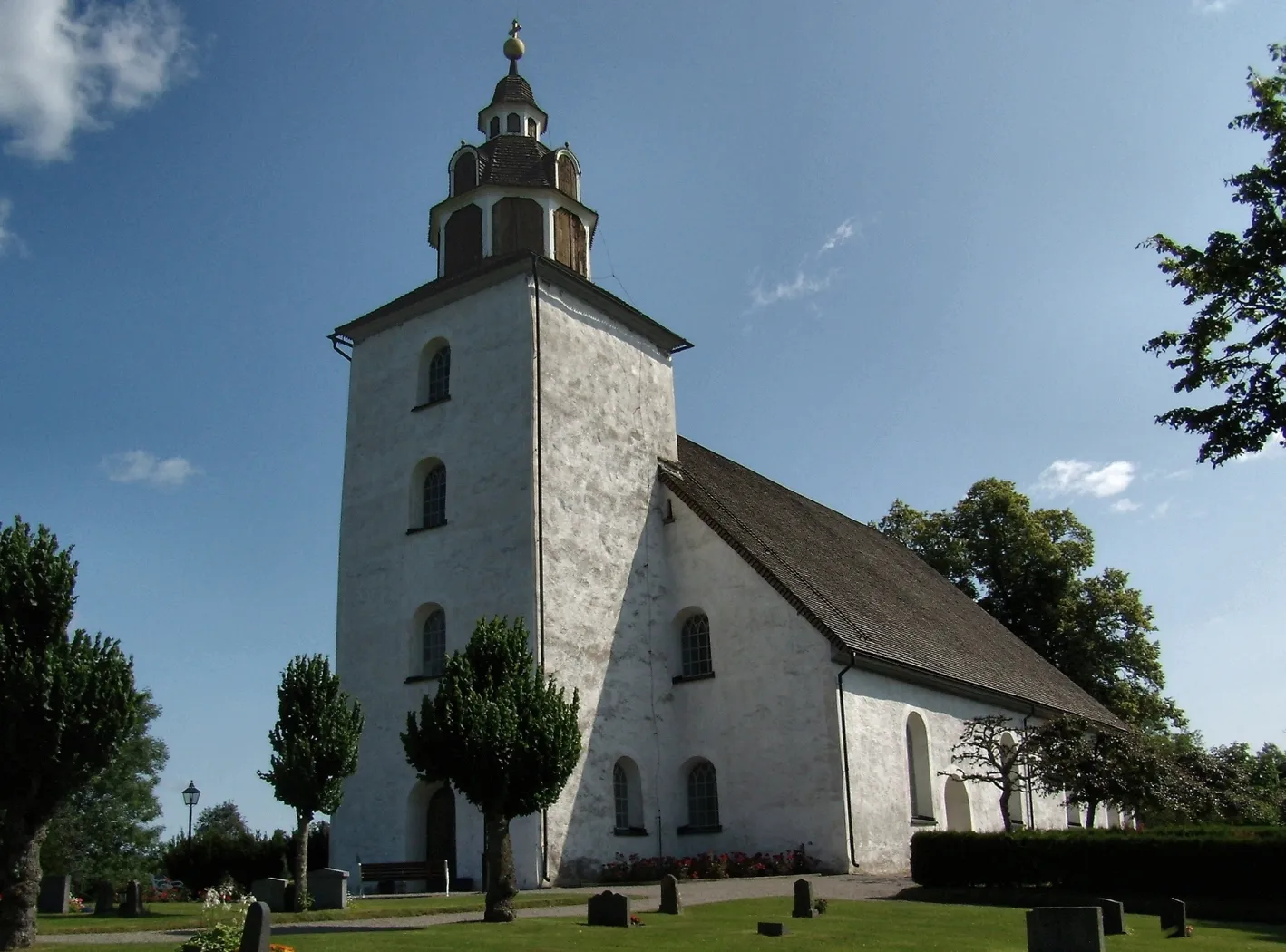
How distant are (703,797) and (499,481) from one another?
28.0 ft

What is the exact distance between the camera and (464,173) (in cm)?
3056

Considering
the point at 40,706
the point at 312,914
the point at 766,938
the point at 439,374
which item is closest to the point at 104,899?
the point at 312,914

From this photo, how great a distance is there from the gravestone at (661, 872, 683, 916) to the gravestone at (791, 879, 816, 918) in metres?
1.71

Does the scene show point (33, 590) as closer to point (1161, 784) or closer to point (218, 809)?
point (1161, 784)

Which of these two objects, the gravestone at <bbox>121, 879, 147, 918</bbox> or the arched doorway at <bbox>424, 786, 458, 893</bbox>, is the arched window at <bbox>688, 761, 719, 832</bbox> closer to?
the arched doorway at <bbox>424, 786, 458, 893</bbox>

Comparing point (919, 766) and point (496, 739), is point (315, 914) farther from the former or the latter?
point (919, 766)

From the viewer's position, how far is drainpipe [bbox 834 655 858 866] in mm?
24703

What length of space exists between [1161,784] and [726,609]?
10.9m

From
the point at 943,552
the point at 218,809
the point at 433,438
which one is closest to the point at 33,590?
the point at 433,438

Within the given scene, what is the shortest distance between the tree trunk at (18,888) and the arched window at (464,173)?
19558mm

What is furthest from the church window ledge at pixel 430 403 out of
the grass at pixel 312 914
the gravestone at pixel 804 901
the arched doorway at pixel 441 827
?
the gravestone at pixel 804 901

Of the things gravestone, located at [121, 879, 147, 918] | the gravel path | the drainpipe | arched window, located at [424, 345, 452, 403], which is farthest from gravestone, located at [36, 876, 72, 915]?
the drainpipe

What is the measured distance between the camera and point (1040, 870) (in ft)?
69.9

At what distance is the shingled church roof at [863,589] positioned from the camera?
90.4 feet
